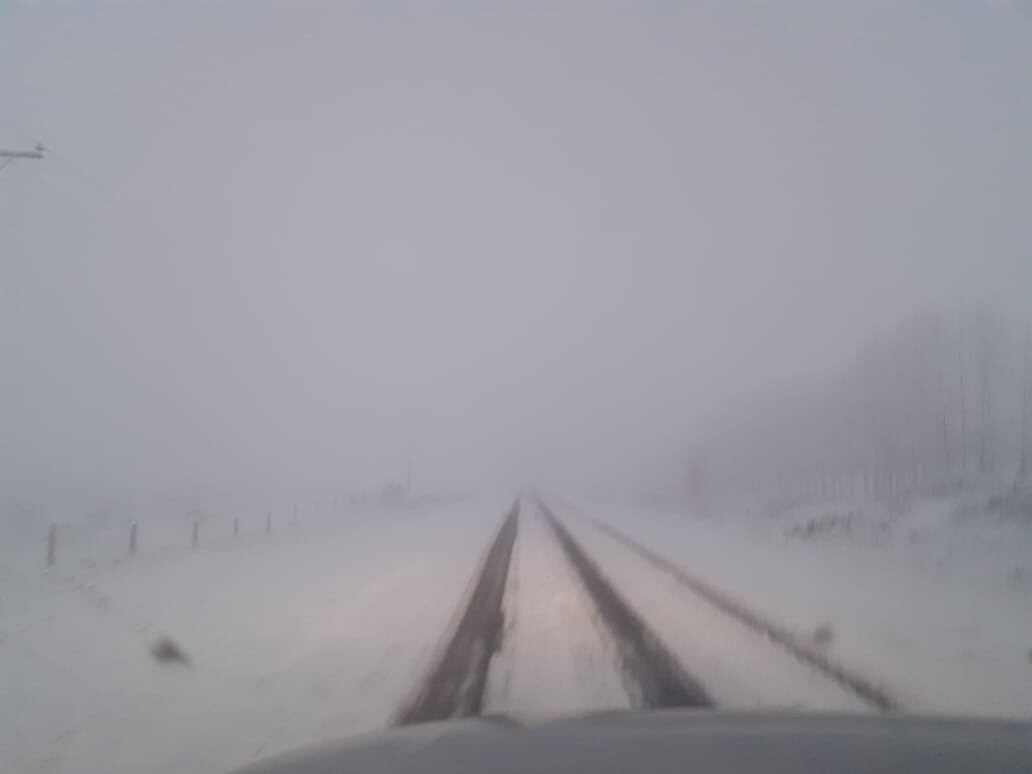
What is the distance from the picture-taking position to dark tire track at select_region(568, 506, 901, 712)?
21.0 ft

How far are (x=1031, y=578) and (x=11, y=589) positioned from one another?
754 inches

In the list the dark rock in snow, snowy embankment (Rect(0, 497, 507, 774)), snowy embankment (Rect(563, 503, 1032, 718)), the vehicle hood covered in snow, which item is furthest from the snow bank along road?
the dark rock in snow

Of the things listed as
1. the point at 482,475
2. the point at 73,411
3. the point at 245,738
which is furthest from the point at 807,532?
the point at 482,475

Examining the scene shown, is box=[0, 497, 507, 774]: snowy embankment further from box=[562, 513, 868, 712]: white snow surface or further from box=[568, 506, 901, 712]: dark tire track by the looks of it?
box=[568, 506, 901, 712]: dark tire track

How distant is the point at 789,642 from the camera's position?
8.61m

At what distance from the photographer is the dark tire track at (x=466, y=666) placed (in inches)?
238

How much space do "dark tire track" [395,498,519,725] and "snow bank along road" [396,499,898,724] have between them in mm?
15

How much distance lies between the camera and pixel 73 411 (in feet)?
196

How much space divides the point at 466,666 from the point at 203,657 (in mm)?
3189

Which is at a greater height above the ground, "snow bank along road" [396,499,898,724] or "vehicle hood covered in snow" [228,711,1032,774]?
"vehicle hood covered in snow" [228,711,1032,774]

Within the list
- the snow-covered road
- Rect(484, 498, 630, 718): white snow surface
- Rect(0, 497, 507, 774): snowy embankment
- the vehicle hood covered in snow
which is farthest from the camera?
Rect(484, 498, 630, 718): white snow surface

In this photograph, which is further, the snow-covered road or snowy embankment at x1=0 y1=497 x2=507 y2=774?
the snow-covered road

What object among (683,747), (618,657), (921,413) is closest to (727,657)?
(618,657)

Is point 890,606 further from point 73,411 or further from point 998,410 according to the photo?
point 73,411
